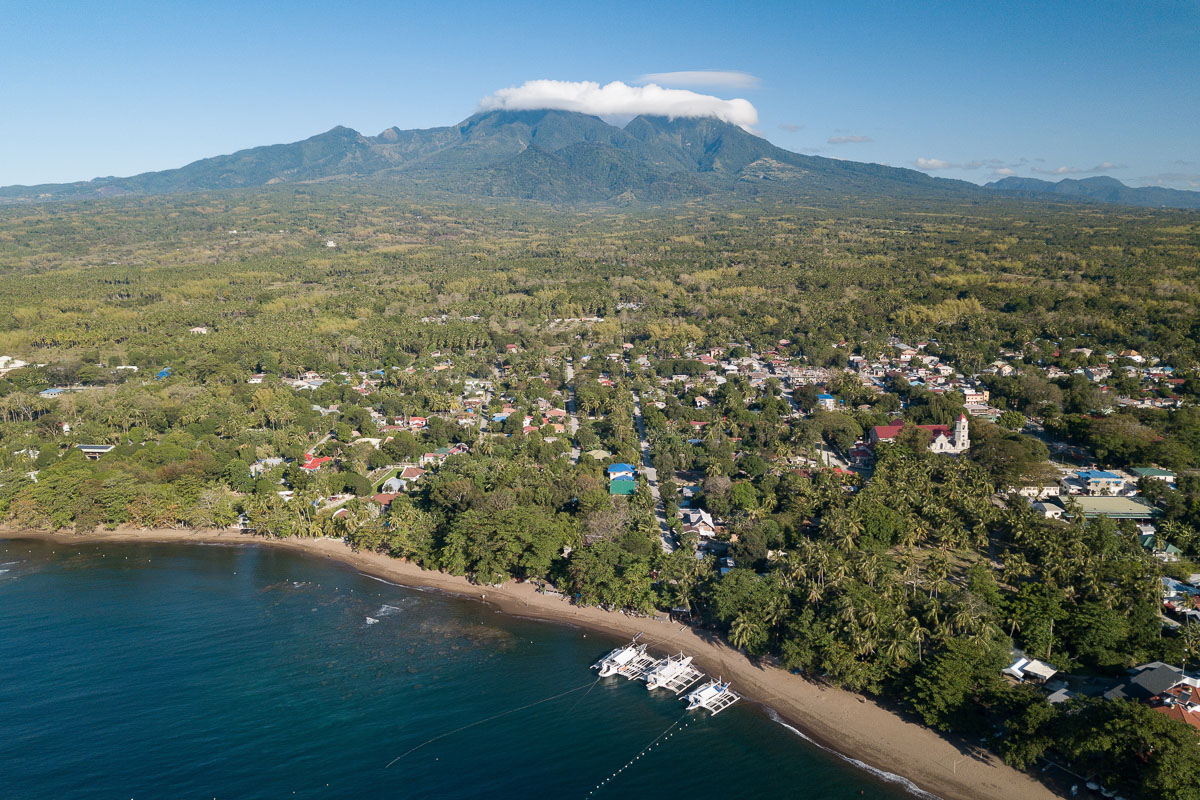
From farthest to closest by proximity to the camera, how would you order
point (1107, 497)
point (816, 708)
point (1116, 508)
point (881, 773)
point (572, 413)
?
point (572, 413), point (1107, 497), point (1116, 508), point (816, 708), point (881, 773)

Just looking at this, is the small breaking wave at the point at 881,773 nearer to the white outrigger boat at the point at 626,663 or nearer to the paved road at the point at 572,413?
the white outrigger boat at the point at 626,663

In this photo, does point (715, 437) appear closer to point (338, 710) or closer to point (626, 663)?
point (626, 663)

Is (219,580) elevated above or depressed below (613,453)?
below

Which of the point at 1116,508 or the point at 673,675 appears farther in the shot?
the point at 1116,508

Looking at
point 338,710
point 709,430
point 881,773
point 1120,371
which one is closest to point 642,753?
point 881,773

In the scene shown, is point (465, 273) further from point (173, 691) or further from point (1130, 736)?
point (1130, 736)

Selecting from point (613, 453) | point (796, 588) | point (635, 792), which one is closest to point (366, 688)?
point (635, 792)
